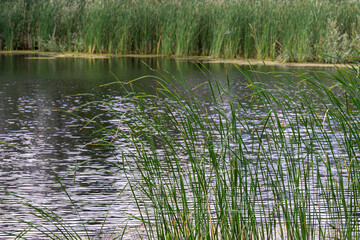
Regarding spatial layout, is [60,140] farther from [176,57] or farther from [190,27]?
[176,57]

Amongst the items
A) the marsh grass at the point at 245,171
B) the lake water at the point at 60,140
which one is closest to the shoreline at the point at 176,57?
the lake water at the point at 60,140

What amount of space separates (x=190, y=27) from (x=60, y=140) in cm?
1048

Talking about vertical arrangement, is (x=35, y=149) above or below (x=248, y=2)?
below

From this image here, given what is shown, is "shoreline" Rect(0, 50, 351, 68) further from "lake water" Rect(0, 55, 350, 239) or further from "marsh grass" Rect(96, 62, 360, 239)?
"marsh grass" Rect(96, 62, 360, 239)

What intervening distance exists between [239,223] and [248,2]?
15510 mm

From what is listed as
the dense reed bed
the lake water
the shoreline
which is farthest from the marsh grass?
the dense reed bed

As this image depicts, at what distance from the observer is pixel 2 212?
4.73 metres

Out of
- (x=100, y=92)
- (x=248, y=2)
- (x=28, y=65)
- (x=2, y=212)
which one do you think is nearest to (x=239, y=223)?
(x=2, y=212)

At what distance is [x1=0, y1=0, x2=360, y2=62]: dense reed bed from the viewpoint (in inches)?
642

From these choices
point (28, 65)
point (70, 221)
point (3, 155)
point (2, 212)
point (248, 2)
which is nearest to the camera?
point (70, 221)

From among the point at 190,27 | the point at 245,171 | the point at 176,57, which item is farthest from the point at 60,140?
the point at 176,57

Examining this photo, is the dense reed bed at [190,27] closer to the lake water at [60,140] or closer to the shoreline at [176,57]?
the shoreline at [176,57]

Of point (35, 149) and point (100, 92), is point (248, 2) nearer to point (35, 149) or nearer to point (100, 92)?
point (100, 92)

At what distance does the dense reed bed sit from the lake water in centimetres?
146
